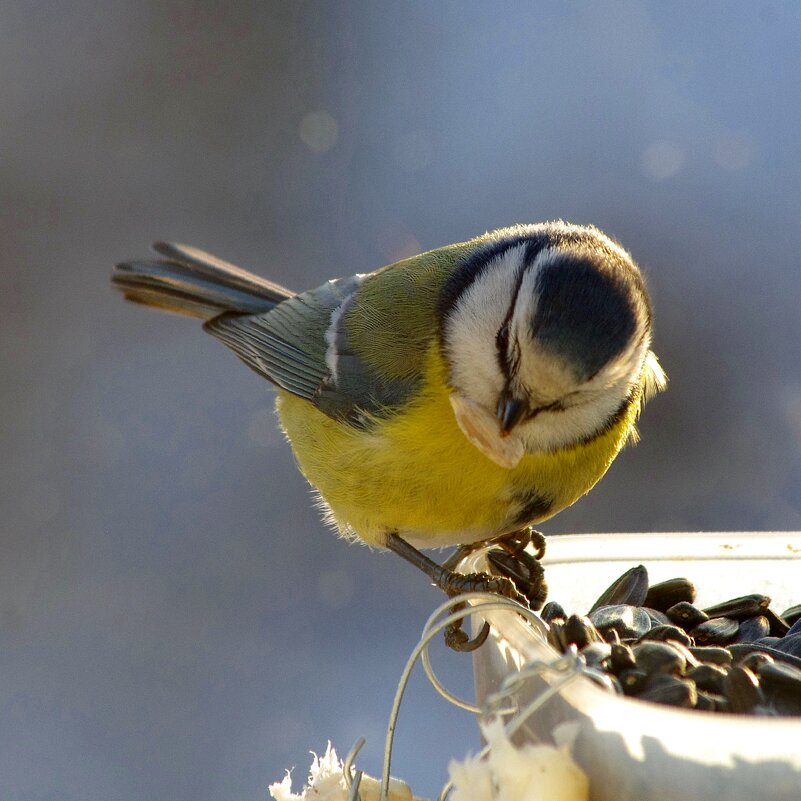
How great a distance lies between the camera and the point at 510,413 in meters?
1.13

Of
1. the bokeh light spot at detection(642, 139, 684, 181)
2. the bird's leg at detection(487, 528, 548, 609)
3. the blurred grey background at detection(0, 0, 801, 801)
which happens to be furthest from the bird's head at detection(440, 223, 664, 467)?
the bokeh light spot at detection(642, 139, 684, 181)

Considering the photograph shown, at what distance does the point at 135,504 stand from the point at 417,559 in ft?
5.36

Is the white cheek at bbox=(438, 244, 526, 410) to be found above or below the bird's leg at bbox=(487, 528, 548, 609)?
above

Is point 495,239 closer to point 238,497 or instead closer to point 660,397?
point 660,397

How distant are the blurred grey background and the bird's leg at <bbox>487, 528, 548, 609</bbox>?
1020 millimetres

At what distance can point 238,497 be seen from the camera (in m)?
2.82

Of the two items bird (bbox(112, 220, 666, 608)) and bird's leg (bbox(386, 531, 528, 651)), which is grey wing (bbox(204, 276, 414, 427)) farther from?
bird's leg (bbox(386, 531, 528, 651))

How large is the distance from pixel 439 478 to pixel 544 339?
0.20m

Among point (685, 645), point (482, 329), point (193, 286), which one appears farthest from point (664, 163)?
point (685, 645)

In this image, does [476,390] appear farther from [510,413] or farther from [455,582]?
[455,582]

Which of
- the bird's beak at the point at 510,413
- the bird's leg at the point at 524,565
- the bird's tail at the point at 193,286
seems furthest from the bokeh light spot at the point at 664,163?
the bird's beak at the point at 510,413

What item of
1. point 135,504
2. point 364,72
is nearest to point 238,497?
point 135,504

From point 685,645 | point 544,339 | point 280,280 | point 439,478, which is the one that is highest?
point 280,280

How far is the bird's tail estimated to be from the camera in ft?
5.79
